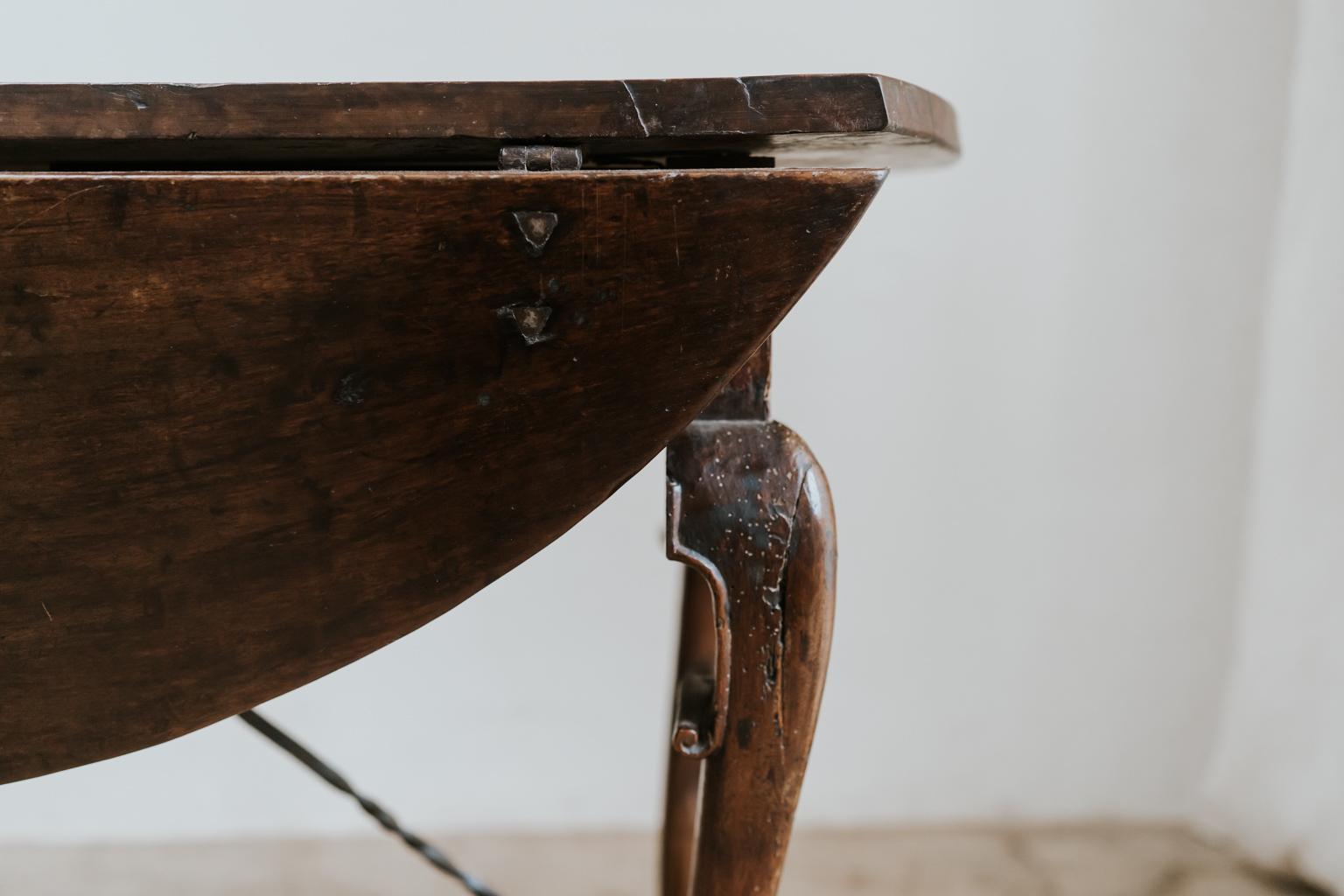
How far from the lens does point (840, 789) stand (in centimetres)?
161

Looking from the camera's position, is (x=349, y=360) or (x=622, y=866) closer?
(x=349, y=360)

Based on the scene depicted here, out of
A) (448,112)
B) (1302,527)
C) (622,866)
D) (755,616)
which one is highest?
(448,112)

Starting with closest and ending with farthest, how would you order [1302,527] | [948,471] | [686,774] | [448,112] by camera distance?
[448,112], [686,774], [1302,527], [948,471]

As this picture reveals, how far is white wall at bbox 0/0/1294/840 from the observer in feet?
4.68

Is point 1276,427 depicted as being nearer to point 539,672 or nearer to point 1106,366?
point 1106,366

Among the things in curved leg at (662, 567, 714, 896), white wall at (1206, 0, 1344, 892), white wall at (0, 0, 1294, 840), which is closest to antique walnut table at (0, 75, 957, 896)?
curved leg at (662, 567, 714, 896)

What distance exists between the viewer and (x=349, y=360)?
511 millimetres

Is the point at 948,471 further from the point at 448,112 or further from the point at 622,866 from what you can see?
the point at 448,112

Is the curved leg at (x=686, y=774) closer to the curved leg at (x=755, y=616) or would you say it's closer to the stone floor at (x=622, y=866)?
the stone floor at (x=622, y=866)

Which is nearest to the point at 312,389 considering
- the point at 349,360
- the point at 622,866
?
the point at 349,360

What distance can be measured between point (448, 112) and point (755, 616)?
11.4 inches

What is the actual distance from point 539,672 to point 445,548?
1.06 meters

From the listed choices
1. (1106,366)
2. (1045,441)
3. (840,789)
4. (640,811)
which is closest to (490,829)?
(640,811)

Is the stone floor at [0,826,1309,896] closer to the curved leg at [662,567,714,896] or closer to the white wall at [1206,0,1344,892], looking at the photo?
the white wall at [1206,0,1344,892]
